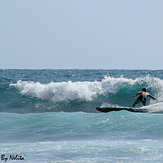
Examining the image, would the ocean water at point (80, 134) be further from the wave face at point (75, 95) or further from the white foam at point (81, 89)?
the white foam at point (81, 89)

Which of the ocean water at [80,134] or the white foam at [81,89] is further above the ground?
the white foam at [81,89]

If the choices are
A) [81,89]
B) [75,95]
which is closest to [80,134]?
[75,95]

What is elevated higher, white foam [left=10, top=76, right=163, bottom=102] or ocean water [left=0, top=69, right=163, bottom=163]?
white foam [left=10, top=76, right=163, bottom=102]

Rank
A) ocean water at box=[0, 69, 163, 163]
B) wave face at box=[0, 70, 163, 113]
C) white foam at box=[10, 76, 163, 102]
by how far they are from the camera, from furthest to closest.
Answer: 1. white foam at box=[10, 76, 163, 102]
2. wave face at box=[0, 70, 163, 113]
3. ocean water at box=[0, 69, 163, 163]

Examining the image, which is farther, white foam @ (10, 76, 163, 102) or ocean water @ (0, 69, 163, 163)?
white foam @ (10, 76, 163, 102)

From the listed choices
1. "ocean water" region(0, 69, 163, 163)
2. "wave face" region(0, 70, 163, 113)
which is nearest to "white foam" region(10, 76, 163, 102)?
"wave face" region(0, 70, 163, 113)

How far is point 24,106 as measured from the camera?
2088 centimetres

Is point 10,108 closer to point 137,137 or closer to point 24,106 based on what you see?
point 24,106

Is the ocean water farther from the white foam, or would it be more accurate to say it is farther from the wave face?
the white foam

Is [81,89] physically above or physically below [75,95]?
above

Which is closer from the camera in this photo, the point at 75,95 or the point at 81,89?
the point at 75,95

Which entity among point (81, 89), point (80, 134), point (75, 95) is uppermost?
point (81, 89)

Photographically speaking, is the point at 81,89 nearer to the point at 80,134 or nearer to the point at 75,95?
the point at 75,95

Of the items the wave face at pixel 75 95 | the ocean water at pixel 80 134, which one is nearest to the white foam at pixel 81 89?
the wave face at pixel 75 95
